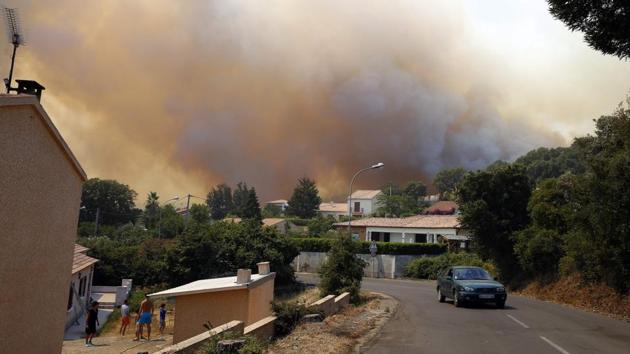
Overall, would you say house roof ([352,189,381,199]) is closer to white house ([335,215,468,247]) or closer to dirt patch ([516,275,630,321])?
white house ([335,215,468,247])

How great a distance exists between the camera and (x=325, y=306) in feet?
43.8

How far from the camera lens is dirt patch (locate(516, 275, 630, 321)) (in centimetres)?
1756

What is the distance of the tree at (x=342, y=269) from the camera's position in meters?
18.7

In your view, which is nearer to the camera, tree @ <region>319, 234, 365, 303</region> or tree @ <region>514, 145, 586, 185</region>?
tree @ <region>319, 234, 365, 303</region>

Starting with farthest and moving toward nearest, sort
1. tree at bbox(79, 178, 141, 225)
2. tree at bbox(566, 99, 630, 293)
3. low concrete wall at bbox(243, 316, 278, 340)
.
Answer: tree at bbox(79, 178, 141, 225) → tree at bbox(566, 99, 630, 293) → low concrete wall at bbox(243, 316, 278, 340)

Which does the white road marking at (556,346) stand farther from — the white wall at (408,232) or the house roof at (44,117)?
the white wall at (408,232)

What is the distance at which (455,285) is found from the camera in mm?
17109

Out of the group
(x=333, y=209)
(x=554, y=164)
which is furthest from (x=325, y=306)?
(x=333, y=209)

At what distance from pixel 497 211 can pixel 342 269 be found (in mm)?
16844

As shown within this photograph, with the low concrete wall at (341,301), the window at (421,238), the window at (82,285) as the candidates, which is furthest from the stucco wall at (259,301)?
the window at (421,238)

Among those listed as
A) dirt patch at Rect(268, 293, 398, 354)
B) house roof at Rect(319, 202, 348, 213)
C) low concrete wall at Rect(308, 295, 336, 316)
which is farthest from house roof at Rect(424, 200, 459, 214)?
low concrete wall at Rect(308, 295, 336, 316)

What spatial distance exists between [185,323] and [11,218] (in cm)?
902

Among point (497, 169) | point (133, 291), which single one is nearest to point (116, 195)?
point (133, 291)

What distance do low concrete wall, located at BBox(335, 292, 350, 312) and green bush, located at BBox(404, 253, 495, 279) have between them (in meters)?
22.8
